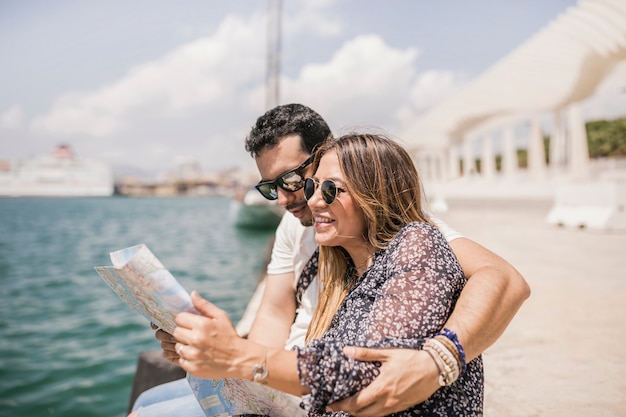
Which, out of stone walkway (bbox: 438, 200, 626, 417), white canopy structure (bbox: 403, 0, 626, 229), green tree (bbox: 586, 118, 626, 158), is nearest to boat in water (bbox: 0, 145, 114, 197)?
white canopy structure (bbox: 403, 0, 626, 229)

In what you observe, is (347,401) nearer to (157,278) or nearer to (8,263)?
(157,278)

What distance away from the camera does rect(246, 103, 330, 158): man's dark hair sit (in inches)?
90.3

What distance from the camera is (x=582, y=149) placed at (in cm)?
2358

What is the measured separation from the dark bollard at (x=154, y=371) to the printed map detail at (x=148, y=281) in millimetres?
2204

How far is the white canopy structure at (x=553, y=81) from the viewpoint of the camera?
15402 millimetres

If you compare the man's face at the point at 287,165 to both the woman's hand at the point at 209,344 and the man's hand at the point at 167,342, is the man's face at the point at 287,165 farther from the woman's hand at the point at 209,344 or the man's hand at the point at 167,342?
the woman's hand at the point at 209,344

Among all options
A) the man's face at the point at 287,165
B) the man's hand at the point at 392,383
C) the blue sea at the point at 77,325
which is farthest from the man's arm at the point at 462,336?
the blue sea at the point at 77,325

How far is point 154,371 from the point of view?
3.29 meters

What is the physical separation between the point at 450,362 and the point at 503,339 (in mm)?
2393

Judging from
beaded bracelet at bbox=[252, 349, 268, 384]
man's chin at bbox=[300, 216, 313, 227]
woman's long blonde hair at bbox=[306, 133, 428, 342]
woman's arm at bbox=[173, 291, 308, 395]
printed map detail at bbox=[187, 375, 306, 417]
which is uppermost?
woman's long blonde hair at bbox=[306, 133, 428, 342]

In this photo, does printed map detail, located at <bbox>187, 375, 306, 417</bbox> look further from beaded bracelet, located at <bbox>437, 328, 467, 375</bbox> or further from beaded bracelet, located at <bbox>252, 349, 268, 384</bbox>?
beaded bracelet, located at <bbox>437, 328, 467, 375</bbox>

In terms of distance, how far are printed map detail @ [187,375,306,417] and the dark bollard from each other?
182cm

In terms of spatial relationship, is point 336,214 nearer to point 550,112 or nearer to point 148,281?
point 148,281

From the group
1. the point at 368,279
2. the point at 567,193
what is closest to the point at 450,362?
the point at 368,279
